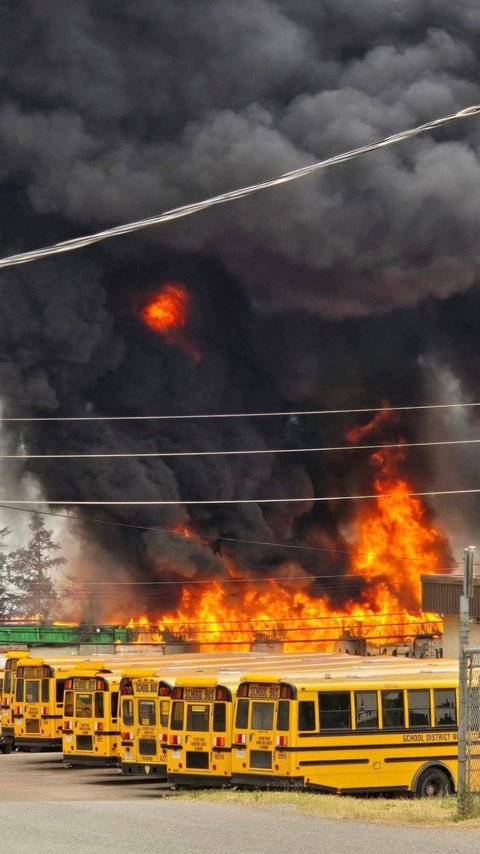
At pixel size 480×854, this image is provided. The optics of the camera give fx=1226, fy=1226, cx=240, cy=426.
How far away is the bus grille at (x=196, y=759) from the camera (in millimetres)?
24781

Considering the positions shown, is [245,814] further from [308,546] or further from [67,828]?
[308,546]

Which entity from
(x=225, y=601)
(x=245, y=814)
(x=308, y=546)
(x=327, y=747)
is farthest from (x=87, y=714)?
(x=308, y=546)

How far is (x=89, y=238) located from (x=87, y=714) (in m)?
19.3

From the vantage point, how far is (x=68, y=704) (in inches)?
1238

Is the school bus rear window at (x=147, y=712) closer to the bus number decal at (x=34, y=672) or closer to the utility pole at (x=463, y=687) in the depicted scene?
the bus number decal at (x=34, y=672)

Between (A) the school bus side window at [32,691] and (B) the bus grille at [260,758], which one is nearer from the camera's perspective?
(B) the bus grille at [260,758]

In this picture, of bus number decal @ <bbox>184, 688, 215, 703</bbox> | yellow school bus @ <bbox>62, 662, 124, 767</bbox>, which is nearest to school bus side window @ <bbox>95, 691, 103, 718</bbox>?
yellow school bus @ <bbox>62, 662, 124, 767</bbox>

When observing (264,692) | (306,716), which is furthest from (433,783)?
(264,692)

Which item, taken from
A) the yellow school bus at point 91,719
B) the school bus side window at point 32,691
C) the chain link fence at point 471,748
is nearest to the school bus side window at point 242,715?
the yellow school bus at point 91,719

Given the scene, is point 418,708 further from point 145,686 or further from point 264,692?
point 145,686

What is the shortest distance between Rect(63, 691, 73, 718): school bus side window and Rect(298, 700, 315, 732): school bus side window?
9.58 metres

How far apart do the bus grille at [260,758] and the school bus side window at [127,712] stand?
507 centimetres

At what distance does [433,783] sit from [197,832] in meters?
10.4

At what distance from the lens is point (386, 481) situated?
86688 mm
